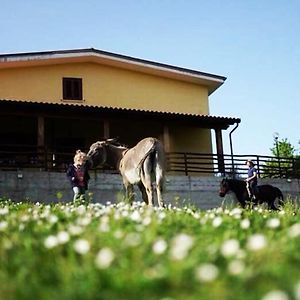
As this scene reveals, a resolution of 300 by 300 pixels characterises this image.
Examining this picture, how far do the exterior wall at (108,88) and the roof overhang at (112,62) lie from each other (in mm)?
262

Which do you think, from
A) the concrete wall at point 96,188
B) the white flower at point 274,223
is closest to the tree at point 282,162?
the concrete wall at point 96,188

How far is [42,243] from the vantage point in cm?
432

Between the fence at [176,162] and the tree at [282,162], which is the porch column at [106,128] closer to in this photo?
the fence at [176,162]

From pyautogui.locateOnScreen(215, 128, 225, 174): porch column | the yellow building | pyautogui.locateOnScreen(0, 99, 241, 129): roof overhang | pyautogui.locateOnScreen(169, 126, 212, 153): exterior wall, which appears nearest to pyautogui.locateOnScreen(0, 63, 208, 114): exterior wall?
the yellow building

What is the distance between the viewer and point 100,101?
2795 centimetres

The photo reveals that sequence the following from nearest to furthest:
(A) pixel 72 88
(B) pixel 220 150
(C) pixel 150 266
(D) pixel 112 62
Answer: (C) pixel 150 266
(B) pixel 220 150
(A) pixel 72 88
(D) pixel 112 62

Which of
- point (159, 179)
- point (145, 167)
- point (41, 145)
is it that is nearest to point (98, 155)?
point (145, 167)

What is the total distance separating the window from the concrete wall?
715cm

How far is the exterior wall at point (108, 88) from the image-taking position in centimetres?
2652

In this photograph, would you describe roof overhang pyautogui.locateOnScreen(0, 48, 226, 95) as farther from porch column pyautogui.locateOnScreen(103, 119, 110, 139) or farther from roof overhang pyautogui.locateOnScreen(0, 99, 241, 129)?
porch column pyautogui.locateOnScreen(103, 119, 110, 139)

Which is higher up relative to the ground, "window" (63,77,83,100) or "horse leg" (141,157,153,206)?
"window" (63,77,83,100)

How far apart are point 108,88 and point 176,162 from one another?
18.6ft

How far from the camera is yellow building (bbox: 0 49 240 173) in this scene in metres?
25.2

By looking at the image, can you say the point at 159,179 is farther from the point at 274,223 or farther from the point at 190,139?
the point at 190,139
